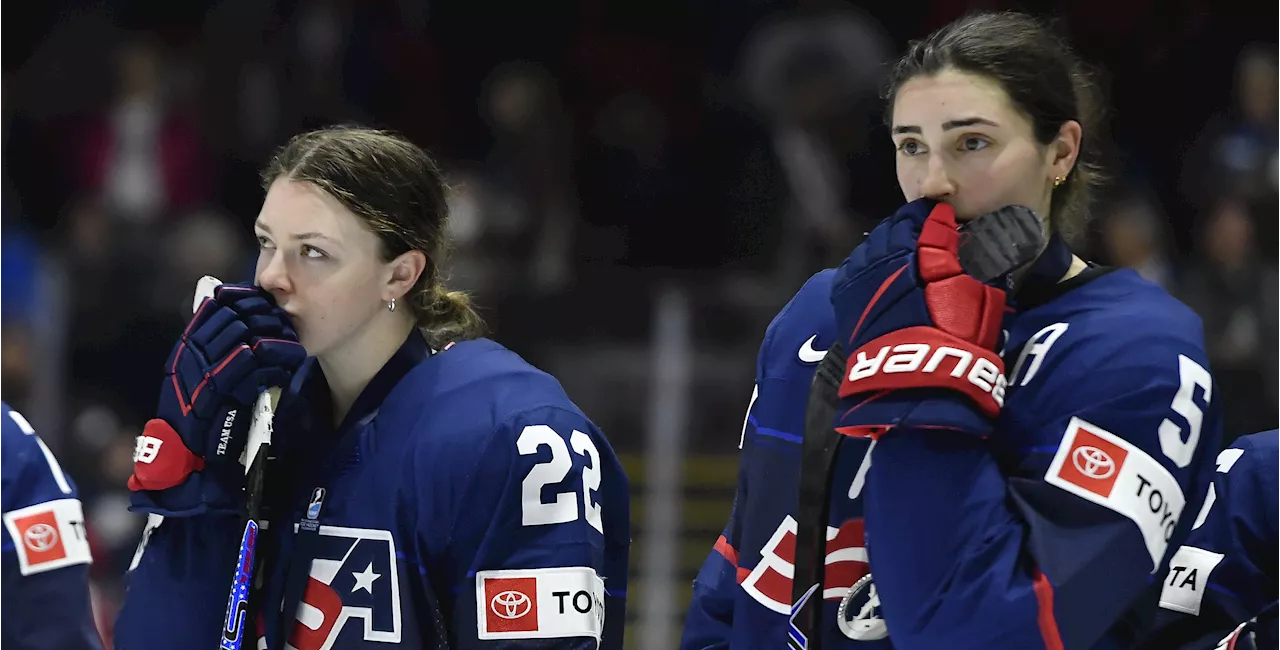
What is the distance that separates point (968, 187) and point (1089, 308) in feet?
0.71

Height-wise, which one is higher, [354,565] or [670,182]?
[670,182]

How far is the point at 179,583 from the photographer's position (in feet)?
8.12

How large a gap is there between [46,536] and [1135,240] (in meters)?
4.31

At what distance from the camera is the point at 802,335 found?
7.50ft

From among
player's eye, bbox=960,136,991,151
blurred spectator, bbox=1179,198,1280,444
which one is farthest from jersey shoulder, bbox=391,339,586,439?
blurred spectator, bbox=1179,198,1280,444

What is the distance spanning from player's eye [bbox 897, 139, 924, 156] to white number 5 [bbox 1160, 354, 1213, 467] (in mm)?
415

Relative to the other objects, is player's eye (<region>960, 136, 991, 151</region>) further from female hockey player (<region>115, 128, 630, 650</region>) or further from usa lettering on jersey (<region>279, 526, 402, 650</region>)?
usa lettering on jersey (<region>279, 526, 402, 650</region>)

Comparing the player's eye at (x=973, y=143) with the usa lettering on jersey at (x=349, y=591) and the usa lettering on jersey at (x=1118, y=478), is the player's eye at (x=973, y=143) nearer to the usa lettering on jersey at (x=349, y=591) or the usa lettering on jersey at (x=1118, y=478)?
the usa lettering on jersey at (x=1118, y=478)

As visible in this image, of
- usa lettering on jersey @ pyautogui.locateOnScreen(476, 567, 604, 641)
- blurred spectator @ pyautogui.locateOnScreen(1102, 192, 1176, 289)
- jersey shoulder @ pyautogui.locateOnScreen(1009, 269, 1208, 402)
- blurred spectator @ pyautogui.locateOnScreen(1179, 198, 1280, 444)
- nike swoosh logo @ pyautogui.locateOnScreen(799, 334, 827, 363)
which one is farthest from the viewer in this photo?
blurred spectator @ pyautogui.locateOnScreen(1102, 192, 1176, 289)

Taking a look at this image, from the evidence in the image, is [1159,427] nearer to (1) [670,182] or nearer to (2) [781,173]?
(2) [781,173]

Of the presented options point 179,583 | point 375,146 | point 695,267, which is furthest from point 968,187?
point 695,267

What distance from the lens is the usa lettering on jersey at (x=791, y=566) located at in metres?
2.10

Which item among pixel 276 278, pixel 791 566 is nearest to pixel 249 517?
pixel 276 278

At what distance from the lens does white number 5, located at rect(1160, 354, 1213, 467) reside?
6.45ft
